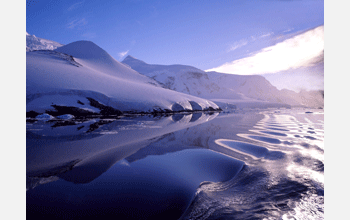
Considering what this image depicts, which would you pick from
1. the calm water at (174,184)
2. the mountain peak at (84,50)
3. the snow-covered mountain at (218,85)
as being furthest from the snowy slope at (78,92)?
the snow-covered mountain at (218,85)

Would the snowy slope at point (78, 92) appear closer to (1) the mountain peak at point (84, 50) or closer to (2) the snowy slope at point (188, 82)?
(1) the mountain peak at point (84, 50)

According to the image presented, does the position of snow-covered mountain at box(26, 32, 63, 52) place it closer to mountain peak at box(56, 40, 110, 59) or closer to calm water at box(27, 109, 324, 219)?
mountain peak at box(56, 40, 110, 59)

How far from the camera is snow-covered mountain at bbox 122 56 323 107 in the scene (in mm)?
81394

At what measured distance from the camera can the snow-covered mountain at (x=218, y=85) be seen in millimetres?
81394

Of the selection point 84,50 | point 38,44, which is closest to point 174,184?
point 84,50

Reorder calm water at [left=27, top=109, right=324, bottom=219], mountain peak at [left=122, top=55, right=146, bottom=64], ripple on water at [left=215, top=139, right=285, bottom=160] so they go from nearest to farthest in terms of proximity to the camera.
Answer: calm water at [left=27, top=109, right=324, bottom=219]
ripple on water at [left=215, top=139, right=285, bottom=160]
mountain peak at [left=122, top=55, right=146, bottom=64]

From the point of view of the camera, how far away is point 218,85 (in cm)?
10288

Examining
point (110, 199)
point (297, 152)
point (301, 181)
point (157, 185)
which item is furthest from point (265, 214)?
point (297, 152)

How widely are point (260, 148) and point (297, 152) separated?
32.5 inches

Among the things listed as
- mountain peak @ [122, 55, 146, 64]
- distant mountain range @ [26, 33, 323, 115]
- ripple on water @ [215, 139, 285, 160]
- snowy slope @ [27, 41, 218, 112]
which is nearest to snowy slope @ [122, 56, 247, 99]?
mountain peak @ [122, 55, 146, 64]

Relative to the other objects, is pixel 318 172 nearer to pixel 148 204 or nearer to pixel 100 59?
pixel 148 204

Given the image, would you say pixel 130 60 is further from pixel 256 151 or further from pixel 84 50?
pixel 256 151

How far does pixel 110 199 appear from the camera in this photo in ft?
6.30

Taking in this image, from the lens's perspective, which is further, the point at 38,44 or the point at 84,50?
the point at 38,44
